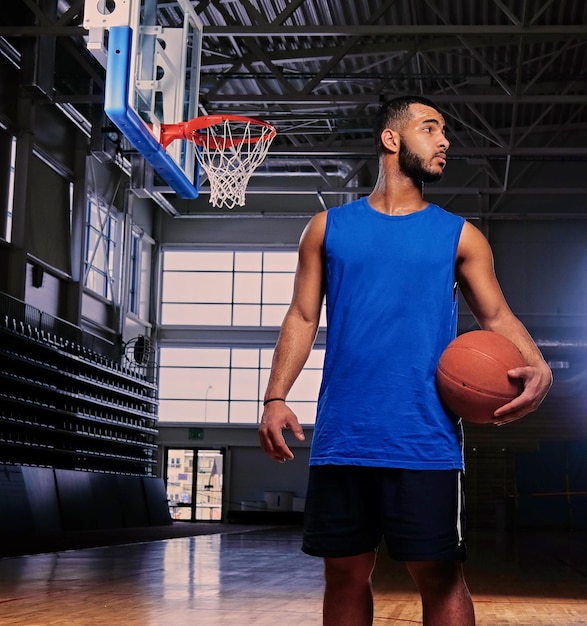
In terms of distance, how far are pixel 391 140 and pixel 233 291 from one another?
77.7ft

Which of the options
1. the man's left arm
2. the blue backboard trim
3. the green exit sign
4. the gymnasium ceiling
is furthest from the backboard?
the green exit sign

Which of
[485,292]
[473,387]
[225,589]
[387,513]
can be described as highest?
[485,292]

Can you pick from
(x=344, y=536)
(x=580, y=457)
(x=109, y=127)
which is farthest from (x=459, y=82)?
(x=344, y=536)

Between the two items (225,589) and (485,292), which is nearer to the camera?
(485,292)

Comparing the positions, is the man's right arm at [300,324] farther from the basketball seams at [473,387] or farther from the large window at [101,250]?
the large window at [101,250]

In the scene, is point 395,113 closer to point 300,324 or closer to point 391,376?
point 300,324

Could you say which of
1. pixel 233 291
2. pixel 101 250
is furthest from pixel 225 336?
pixel 101 250

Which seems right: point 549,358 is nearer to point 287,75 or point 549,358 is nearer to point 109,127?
point 287,75

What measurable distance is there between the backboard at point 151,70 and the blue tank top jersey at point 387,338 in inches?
222

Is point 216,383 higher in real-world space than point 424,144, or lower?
higher

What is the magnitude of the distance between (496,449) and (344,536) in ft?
70.3

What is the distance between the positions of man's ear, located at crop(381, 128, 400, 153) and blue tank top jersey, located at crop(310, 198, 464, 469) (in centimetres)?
20

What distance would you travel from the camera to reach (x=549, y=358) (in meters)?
23.3

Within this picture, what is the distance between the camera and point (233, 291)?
26.4 metres
